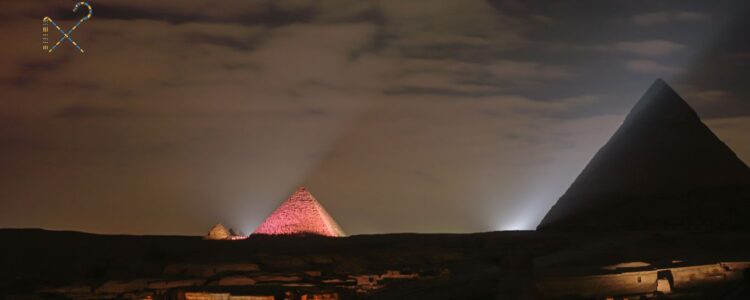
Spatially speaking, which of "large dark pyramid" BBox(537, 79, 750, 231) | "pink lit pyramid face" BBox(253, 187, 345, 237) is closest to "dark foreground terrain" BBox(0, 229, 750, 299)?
"large dark pyramid" BBox(537, 79, 750, 231)

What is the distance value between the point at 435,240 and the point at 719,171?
884 centimetres

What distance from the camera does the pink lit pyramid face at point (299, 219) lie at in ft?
115

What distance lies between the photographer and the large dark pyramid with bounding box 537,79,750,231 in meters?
29.3

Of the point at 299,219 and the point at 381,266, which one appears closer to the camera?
the point at 381,266

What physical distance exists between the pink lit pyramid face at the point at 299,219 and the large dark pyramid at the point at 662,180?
8.60 m

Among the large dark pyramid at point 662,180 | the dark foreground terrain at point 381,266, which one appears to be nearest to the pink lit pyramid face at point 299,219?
the dark foreground terrain at point 381,266

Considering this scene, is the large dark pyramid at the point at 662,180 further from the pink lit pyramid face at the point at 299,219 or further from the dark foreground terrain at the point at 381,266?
the pink lit pyramid face at the point at 299,219

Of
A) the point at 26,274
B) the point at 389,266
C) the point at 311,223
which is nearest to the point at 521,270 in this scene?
the point at 389,266

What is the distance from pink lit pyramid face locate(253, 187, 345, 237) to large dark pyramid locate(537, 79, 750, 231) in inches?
338

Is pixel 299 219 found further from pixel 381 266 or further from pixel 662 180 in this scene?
pixel 662 180

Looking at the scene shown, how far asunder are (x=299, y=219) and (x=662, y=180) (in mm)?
12764

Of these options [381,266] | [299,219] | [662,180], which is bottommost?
[381,266]

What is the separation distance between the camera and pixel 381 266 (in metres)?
23.8

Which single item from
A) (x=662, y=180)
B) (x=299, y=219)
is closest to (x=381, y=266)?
(x=662, y=180)
